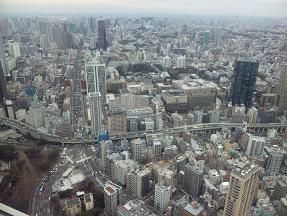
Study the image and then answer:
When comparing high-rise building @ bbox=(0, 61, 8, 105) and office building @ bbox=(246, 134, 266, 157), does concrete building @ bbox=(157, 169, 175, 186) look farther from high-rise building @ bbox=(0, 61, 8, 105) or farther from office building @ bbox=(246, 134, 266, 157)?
high-rise building @ bbox=(0, 61, 8, 105)

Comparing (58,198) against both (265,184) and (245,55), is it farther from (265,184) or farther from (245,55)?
(245,55)

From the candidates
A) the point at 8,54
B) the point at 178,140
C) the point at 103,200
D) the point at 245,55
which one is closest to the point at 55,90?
the point at 8,54

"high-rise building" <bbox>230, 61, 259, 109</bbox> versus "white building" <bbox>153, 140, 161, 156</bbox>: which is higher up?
"high-rise building" <bbox>230, 61, 259, 109</bbox>

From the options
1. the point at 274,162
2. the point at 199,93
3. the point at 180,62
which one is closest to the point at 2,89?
the point at 199,93

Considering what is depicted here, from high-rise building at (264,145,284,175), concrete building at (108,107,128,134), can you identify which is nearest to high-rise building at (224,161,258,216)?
high-rise building at (264,145,284,175)

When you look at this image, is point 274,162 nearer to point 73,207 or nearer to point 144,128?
point 144,128

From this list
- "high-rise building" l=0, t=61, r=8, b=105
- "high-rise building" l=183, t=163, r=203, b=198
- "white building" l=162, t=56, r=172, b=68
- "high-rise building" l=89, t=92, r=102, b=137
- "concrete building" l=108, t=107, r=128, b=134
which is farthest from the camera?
"white building" l=162, t=56, r=172, b=68

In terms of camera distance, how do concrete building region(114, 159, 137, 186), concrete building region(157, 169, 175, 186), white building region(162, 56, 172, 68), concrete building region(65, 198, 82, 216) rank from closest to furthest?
1. concrete building region(65, 198, 82, 216)
2. concrete building region(157, 169, 175, 186)
3. concrete building region(114, 159, 137, 186)
4. white building region(162, 56, 172, 68)
